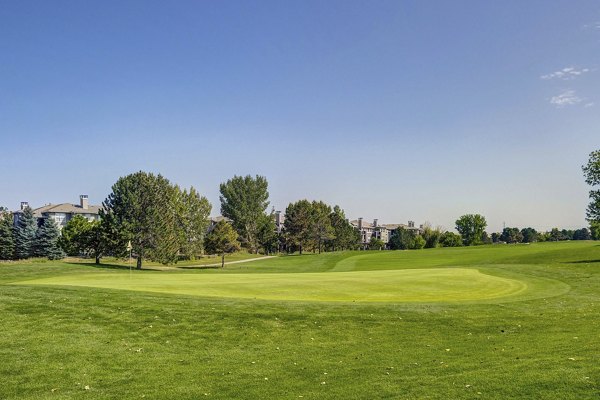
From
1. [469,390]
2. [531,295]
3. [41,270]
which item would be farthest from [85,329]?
[41,270]

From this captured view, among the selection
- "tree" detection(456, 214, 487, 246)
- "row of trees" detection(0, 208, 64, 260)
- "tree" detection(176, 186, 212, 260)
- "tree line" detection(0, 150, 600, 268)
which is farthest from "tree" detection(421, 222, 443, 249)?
"row of trees" detection(0, 208, 64, 260)

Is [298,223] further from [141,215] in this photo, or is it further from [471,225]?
[471,225]

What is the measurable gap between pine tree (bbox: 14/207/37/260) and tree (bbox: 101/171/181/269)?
2884 cm

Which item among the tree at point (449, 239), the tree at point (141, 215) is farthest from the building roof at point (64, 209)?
the tree at point (449, 239)

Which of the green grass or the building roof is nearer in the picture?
the green grass

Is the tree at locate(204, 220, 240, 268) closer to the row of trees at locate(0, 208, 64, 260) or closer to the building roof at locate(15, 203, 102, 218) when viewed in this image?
the row of trees at locate(0, 208, 64, 260)

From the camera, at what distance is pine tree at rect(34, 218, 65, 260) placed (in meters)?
76.1

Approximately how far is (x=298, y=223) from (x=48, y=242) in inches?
2120

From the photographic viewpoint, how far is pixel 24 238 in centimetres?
7756

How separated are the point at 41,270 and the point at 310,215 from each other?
76.1 metres

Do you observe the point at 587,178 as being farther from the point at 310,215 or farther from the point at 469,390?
the point at 310,215

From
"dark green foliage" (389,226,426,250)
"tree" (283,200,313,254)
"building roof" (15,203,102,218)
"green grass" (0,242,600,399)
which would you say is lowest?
"green grass" (0,242,600,399)

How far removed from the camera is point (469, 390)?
8484mm

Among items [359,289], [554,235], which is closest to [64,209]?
[359,289]
